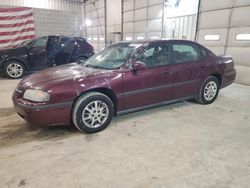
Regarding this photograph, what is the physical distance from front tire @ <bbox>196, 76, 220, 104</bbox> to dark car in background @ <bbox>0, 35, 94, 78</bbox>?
477 centimetres

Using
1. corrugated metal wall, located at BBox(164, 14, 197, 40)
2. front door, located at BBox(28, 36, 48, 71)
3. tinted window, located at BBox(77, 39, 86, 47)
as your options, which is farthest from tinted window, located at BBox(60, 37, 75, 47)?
corrugated metal wall, located at BBox(164, 14, 197, 40)

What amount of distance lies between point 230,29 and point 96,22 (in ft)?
33.6

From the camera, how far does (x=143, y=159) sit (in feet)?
7.40

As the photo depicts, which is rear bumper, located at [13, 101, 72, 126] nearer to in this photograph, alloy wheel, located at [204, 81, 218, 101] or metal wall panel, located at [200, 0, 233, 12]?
alloy wheel, located at [204, 81, 218, 101]

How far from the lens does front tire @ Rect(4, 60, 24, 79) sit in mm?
6607

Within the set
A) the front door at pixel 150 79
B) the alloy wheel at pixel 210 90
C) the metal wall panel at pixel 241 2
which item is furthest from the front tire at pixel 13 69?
the metal wall panel at pixel 241 2

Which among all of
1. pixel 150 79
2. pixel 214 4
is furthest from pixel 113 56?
pixel 214 4

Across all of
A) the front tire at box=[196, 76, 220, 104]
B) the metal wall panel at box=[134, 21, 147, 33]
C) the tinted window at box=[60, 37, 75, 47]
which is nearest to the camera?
the front tire at box=[196, 76, 220, 104]

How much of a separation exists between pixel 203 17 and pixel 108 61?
4849 mm

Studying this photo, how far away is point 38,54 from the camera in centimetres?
687

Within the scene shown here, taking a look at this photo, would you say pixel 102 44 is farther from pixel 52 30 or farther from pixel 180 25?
pixel 180 25

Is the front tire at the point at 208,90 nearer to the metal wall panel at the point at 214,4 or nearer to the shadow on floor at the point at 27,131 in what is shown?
the shadow on floor at the point at 27,131

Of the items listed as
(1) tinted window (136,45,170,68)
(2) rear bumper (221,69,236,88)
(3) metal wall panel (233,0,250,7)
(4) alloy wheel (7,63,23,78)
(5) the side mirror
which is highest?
(3) metal wall panel (233,0,250,7)

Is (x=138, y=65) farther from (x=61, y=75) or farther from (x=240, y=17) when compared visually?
(x=240, y=17)
